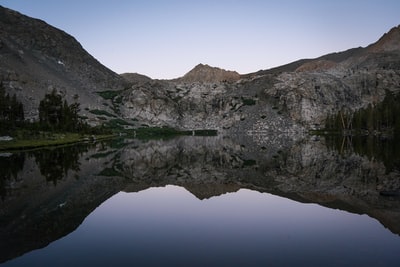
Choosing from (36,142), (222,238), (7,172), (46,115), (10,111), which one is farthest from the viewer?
(46,115)

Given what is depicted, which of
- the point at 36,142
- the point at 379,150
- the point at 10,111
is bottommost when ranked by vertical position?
the point at 379,150

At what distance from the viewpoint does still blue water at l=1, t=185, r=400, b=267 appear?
14.1 m

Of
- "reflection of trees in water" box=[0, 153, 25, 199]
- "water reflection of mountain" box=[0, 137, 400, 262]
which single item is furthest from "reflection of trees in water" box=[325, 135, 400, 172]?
"reflection of trees in water" box=[0, 153, 25, 199]

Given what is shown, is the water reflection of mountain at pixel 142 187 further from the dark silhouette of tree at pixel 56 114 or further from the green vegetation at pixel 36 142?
the dark silhouette of tree at pixel 56 114

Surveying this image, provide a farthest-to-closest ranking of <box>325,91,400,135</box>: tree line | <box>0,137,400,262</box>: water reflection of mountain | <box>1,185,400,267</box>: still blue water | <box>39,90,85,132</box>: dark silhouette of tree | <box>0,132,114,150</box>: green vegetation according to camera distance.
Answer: <box>325,91,400,135</box>: tree line, <box>39,90,85,132</box>: dark silhouette of tree, <box>0,132,114,150</box>: green vegetation, <box>0,137,400,262</box>: water reflection of mountain, <box>1,185,400,267</box>: still blue water

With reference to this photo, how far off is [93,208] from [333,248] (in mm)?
15130

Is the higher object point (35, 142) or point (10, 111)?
point (10, 111)

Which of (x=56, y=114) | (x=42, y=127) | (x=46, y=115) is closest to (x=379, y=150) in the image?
(x=42, y=127)

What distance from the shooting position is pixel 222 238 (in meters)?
16.9

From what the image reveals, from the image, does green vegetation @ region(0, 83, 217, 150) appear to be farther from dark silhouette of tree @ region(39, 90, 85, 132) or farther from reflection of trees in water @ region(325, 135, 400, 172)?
reflection of trees in water @ region(325, 135, 400, 172)

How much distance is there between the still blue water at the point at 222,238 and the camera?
46.1 feet

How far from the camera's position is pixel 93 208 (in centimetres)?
2403

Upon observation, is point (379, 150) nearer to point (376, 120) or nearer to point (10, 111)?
point (10, 111)

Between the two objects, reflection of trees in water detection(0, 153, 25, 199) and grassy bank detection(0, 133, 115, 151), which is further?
grassy bank detection(0, 133, 115, 151)
